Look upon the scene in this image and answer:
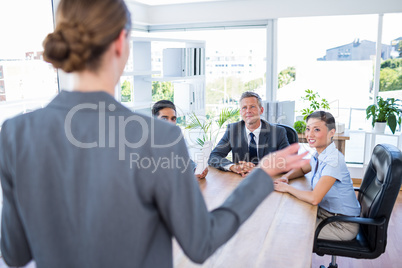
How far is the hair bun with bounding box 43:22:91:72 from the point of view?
26.9 inches

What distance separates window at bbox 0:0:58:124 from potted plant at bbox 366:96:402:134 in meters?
3.78

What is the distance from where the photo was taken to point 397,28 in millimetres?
4871

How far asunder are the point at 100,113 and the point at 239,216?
35 centimetres

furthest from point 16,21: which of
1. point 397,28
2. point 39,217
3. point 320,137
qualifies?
point 397,28

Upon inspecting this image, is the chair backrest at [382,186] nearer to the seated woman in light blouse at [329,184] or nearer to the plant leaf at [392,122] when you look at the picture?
the seated woman in light blouse at [329,184]

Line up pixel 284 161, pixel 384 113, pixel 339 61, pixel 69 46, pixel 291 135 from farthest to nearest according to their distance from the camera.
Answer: pixel 339 61
pixel 384 113
pixel 291 135
pixel 284 161
pixel 69 46

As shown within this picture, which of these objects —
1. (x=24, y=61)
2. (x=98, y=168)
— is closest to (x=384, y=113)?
(x=24, y=61)

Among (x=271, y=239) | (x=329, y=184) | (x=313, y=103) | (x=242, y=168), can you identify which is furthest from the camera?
(x=313, y=103)

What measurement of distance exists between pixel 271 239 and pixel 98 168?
1.16 metres

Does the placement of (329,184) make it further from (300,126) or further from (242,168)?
(300,126)

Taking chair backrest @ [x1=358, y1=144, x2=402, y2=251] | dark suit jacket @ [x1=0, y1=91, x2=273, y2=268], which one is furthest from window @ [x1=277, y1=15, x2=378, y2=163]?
dark suit jacket @ [x1=0, y1=91, x2=273, y2=268]

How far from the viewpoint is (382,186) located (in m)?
2.29

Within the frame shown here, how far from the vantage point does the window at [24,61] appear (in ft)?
11.3

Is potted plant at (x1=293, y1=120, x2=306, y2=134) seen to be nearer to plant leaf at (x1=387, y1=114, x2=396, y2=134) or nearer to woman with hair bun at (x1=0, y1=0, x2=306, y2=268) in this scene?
plant leaf at (x1=387, y1=114, x2=396, y2=134)
